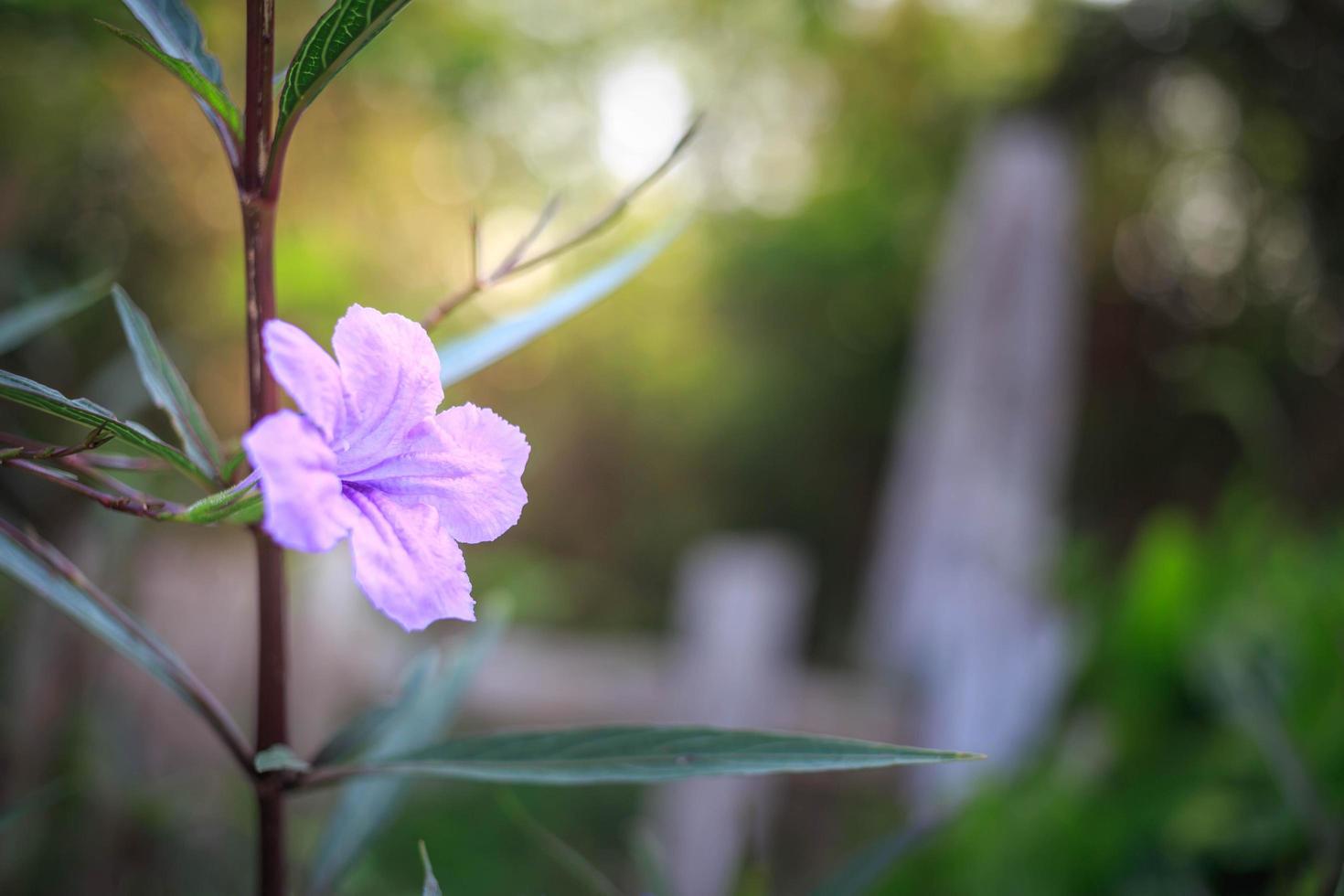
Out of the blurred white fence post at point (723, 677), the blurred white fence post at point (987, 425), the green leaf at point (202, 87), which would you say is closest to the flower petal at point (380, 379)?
the green leaf at point (202, 87)

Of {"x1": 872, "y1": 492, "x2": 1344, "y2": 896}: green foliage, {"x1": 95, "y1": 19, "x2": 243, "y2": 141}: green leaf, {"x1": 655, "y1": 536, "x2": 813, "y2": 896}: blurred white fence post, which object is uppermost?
{"x1": 95, "y1": 19, "x2": 243, "y2": 141}: green leaf

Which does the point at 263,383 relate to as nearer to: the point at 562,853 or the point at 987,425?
the point at 562,853

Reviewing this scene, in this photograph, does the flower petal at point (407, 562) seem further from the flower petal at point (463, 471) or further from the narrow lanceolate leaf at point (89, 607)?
the narrow lanceolate leaf at point (89, 607)

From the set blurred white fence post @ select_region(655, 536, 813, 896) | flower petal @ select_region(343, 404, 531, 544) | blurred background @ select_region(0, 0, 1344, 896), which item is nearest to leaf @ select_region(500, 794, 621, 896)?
blurred background @ select_region(0, 0, 1344, 896)

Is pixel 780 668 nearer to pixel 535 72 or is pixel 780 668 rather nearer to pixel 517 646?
pixel 517 646

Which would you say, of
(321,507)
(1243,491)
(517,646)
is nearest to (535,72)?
(517,646)

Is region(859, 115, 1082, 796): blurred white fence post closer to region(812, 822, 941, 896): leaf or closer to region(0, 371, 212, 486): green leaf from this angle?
region(812, 822, 941, 896): leaf
